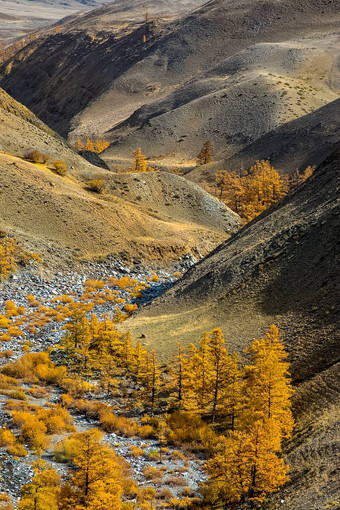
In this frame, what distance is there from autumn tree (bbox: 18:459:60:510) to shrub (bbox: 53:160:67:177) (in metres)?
57.3

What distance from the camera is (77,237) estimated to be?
66812 mm

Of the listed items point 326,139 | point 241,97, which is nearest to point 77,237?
point 326,139

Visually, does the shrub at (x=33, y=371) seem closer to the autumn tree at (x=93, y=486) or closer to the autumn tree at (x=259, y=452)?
the autumn tree at (x=259, y=452)

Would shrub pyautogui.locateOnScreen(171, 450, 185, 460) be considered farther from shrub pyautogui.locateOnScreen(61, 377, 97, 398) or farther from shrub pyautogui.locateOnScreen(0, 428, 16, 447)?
shrub pyautogui.locateOnScreen(61, 377, 97, 398)

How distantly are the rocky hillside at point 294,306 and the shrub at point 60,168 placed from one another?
99.0 ft

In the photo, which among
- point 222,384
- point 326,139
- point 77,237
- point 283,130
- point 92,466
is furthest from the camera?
point 283,130

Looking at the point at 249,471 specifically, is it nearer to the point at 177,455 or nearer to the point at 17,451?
the point at 177,455

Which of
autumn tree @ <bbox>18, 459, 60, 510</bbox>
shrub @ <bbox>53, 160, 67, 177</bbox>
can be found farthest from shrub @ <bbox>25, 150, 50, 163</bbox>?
autumn tree @ <bbox>18, 459, 60, 510</bbox>

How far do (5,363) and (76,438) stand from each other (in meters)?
14.0

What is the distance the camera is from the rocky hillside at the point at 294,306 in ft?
82.9

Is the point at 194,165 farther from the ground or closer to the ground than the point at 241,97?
closer to the ground

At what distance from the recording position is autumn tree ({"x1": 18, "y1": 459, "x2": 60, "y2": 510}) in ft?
67.7

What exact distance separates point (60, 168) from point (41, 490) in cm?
6075

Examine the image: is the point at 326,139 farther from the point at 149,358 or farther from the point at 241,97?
the point at 149,358
